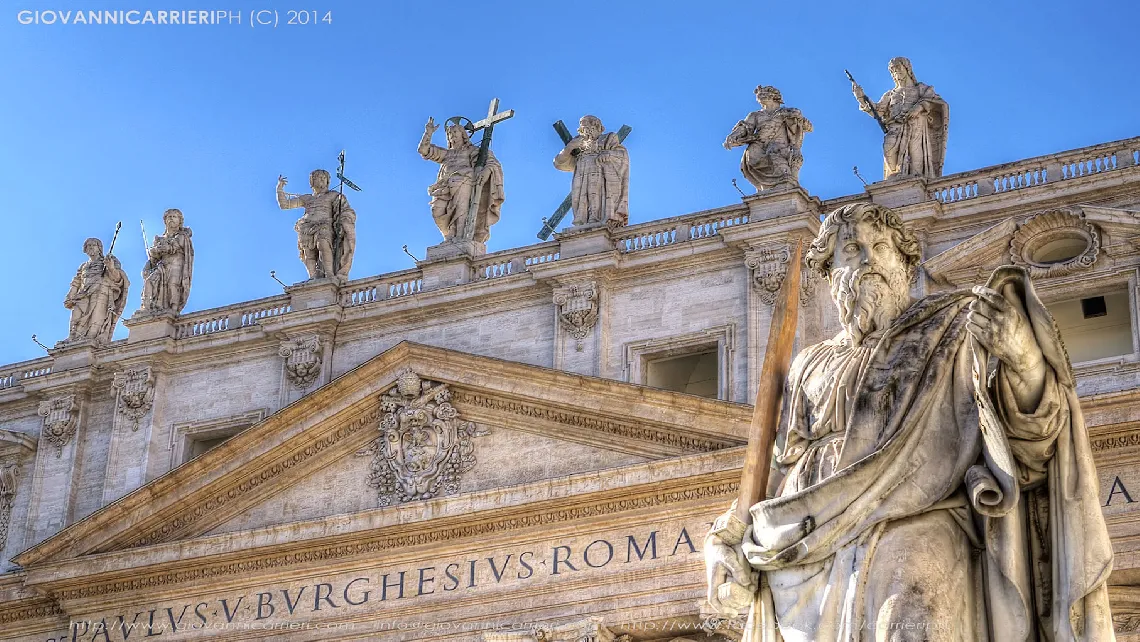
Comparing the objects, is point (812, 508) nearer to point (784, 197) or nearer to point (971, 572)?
point (971, 572)

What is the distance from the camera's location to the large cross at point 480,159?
78.4ft

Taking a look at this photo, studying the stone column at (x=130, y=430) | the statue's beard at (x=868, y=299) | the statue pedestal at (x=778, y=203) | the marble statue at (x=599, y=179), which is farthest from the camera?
the stone column at (x=130, y=430)

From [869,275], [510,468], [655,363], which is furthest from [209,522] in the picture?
[869,275]

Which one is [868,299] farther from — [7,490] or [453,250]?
[7,490]

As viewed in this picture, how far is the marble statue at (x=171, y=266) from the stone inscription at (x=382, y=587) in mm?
4367

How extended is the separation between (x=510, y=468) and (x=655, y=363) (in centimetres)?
204

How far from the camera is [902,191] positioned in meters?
21.2

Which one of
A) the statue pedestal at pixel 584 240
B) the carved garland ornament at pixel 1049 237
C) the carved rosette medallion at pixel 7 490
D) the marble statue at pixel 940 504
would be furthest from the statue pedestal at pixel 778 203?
the marble statue at pixel 940 504

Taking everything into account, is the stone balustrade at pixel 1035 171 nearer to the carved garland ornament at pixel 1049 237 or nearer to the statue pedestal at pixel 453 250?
the carved garland ornament at pixel 1049 237

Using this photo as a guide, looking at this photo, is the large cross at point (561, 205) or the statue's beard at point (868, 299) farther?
the large cross at point (561, 205)

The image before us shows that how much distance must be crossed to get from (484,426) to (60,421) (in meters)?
6.10

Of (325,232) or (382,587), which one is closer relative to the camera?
(382,587)

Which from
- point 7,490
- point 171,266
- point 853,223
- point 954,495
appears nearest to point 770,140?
point 171,266

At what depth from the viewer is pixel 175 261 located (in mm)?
25406
